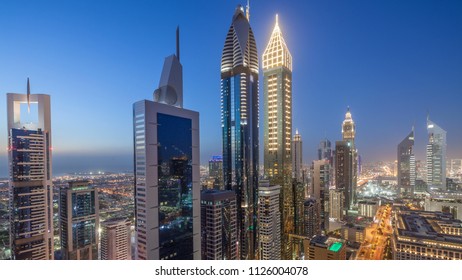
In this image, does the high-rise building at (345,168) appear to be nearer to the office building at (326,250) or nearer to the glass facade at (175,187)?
the office building at (326,250)

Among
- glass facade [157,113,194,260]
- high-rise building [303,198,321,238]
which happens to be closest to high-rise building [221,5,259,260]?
high-rise building [303,198,321,238]

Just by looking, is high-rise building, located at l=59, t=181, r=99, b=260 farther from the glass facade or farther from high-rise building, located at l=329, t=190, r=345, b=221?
high-rise building, located at l=329, t=190, r=345, b=221

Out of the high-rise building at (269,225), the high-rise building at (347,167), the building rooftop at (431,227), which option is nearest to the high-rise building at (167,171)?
the high-rise building at (269,225)

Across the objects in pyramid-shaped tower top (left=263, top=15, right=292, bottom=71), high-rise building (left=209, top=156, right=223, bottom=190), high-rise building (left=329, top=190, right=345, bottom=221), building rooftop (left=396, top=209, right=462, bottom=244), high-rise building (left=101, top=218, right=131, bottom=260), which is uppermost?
pyramid-shaped tower top (left=263, top=15, right=292, bottom=71)
